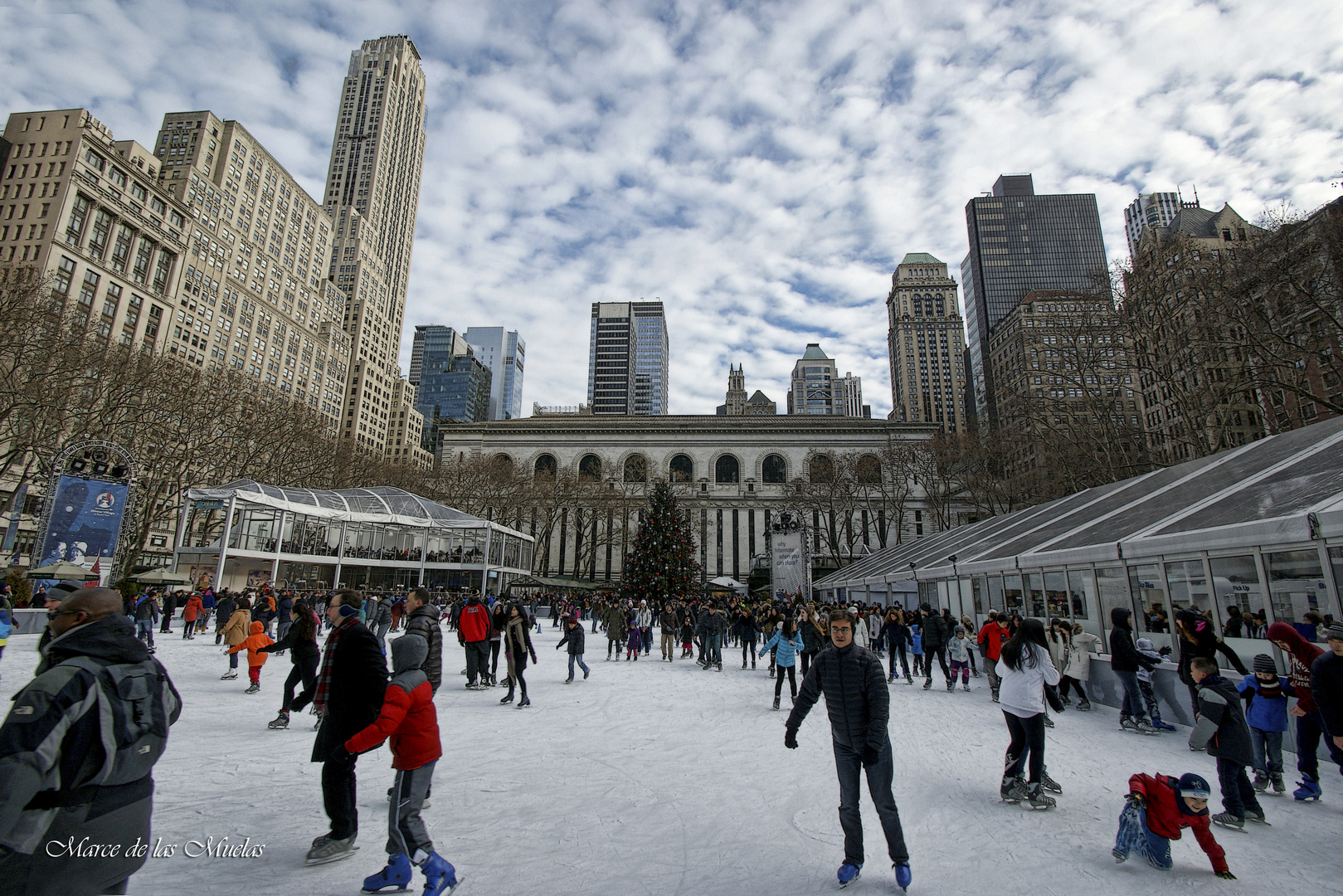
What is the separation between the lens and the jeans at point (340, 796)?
3.76m

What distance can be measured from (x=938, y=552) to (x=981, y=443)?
20385 mm

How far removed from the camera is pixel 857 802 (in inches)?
150

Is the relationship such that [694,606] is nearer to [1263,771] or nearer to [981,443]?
[1263,771]

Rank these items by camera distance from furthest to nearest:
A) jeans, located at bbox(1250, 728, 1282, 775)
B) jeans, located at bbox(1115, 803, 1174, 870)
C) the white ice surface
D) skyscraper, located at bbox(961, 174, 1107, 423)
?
skyscraper, located at bbox(961, 174, 1107, 423) < jeans, located at bbox(1250, 728, 1282, 775) < jeans, located at bbox(1115, 803, 1174, 870) < the white ice surface

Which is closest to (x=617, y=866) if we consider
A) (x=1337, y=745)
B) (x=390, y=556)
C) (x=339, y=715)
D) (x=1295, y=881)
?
(x=339, y=715)

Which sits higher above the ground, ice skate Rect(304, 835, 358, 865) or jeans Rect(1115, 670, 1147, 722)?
jeans Rect(1115, 670, 1147, 722)

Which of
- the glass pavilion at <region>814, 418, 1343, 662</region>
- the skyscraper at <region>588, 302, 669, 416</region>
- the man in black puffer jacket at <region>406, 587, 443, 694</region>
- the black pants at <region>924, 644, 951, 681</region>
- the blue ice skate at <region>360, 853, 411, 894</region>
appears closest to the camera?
the blue ice skate at <region>360, 853, 411, 894</region>

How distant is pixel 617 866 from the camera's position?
3.90 meters

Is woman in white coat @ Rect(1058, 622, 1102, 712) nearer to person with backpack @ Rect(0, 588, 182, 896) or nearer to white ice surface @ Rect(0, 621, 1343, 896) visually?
white ice surface @ Rect(0, 621, 1343, 896)

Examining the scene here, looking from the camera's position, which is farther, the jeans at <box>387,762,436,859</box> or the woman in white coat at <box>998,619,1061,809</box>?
the woman in white coat at <box>998,619,1061,809</box>

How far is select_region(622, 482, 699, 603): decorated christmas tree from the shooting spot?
27891 millimetres

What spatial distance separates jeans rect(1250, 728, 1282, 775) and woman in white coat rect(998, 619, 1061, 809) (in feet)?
6.02

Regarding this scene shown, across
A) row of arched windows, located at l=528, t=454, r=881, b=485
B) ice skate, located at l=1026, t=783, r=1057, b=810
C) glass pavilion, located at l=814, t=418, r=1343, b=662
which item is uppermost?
row of arched windows, located at l=528, t=454, r=881, b=485

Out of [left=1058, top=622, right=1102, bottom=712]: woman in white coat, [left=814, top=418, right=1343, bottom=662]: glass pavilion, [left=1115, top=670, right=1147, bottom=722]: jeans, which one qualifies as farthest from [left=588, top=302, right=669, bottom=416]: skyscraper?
[left=1115, top=670, right=1147, bottom=722]: jeans
